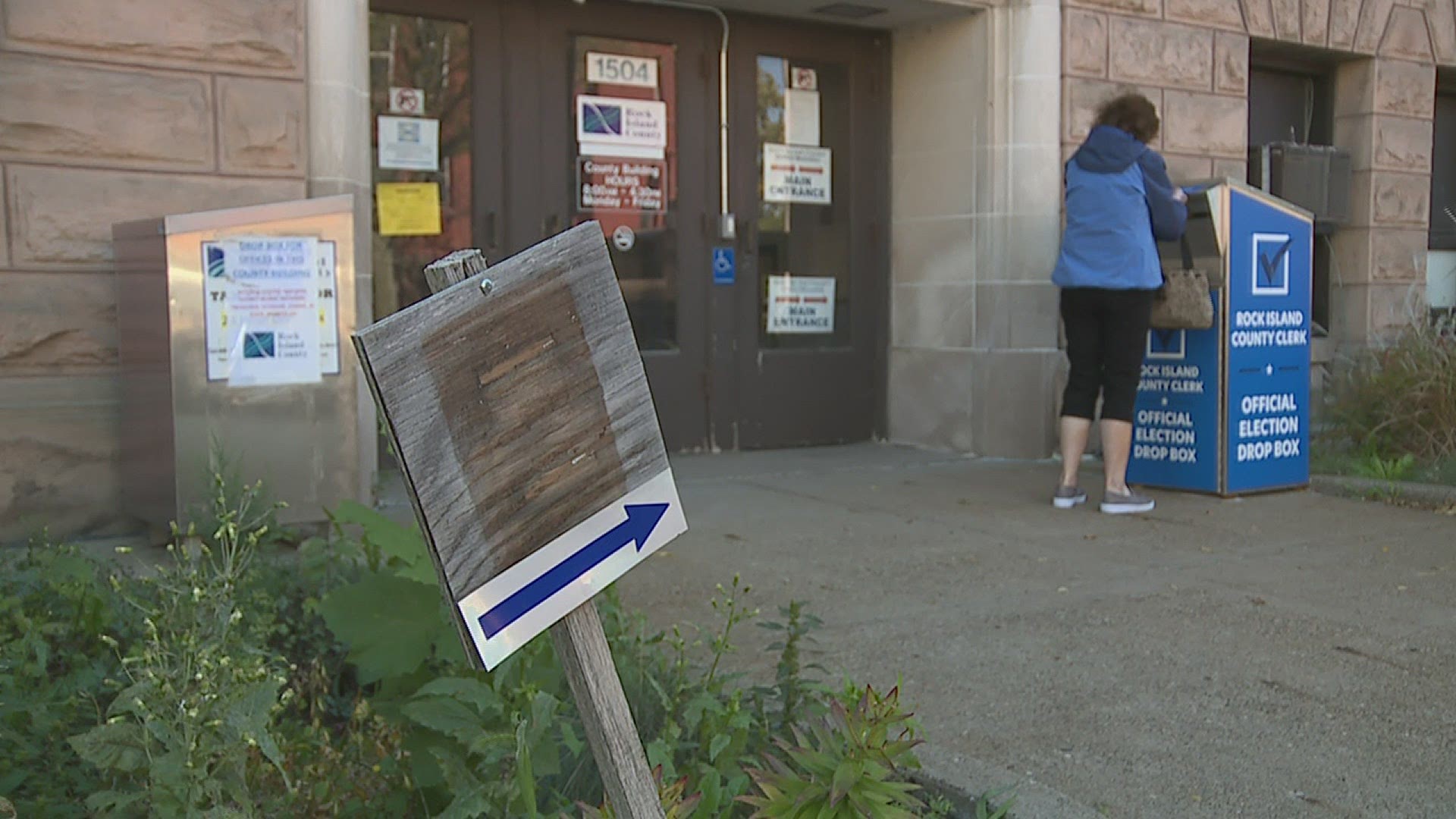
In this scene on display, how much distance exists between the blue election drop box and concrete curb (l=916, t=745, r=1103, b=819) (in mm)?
3928

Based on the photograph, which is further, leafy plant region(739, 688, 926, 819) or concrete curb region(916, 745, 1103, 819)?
concrete curb region(916, 745, 1103, 819)

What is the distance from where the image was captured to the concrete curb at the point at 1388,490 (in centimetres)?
638

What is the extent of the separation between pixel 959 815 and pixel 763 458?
4.98 meters

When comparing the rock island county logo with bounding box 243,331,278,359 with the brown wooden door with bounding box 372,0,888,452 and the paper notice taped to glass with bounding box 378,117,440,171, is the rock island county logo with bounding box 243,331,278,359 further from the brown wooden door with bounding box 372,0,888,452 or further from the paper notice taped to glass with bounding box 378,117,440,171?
the paper notice taped to glass with bounding box 378,117,440,171

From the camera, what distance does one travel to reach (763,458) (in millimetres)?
7762

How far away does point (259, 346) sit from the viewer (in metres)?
4.79

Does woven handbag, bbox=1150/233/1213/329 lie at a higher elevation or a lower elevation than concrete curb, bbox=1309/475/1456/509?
higher

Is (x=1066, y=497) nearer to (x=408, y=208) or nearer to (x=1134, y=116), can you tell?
(x=1134, y=116)

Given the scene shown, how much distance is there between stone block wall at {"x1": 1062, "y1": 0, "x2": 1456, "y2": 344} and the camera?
8086 millimetres

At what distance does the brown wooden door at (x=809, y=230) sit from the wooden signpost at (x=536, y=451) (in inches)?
232

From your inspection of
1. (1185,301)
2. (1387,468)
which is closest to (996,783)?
(1185,301)

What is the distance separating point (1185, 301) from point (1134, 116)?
2.94 feet

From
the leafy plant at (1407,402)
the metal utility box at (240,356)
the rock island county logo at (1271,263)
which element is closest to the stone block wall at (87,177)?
the metal utility box at (240,356)

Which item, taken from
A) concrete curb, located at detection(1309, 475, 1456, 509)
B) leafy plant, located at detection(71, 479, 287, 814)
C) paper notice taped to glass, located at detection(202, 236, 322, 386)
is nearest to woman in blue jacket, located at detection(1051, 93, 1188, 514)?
concrete curb, located at detection(1309, 475, 1456, 509)
